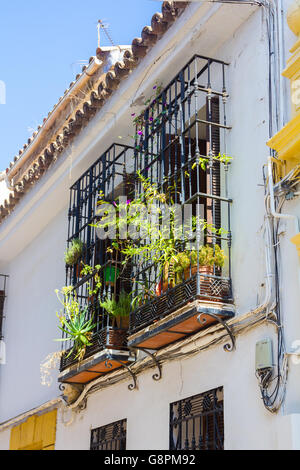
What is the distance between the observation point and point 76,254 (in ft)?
28.9

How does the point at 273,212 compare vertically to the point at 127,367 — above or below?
above

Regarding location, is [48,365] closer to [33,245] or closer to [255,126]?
[33,245]

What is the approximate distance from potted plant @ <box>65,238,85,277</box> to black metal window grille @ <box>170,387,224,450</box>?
256cm

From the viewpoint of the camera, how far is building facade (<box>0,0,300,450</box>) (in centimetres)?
583

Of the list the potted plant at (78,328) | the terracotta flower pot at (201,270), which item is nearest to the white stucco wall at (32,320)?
the potted plant at (78,328)

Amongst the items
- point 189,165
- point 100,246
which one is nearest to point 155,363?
point 100,246

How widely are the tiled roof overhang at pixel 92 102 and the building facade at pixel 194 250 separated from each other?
1.0 inches

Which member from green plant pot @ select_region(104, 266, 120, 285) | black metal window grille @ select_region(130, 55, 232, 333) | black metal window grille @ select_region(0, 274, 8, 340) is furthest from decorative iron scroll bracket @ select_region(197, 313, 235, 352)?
black metal window grille @ select_region(0, 274, 8, 340)

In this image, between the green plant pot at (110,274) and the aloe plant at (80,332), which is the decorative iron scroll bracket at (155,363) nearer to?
the aloe plant at (80,332)

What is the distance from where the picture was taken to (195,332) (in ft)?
21.5

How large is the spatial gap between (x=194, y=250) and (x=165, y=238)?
50 centimetres

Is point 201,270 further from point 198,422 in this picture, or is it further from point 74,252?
point 74,252

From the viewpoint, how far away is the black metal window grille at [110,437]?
767cm
